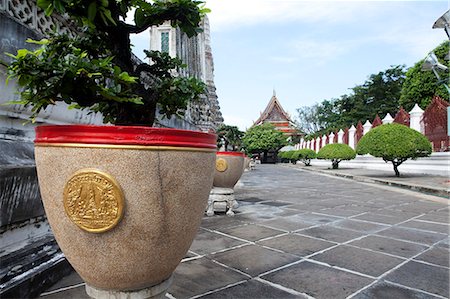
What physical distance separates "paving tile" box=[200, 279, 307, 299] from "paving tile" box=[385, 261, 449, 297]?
0.79m

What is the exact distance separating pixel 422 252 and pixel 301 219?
163 cm

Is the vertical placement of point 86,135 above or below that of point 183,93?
below

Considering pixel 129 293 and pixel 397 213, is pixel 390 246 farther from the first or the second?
pixel 129 293

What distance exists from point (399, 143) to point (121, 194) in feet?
41.5

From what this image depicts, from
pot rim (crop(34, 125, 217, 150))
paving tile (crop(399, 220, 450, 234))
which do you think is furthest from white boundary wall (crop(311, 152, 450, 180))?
pot rim (crop(34, 125, 217, 150))

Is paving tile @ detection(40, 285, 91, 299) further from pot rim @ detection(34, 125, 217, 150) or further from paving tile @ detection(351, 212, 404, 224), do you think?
paving tile @ detection(351, 212, 404, 224)

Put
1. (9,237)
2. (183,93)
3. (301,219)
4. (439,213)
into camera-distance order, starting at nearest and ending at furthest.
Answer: (183,93), (9,237), (301,219), (439,213)

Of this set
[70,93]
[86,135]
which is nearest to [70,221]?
[86,135]

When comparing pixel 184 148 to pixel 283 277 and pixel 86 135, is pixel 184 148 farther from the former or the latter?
pixel 283 277

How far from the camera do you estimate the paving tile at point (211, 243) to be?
2941 mm

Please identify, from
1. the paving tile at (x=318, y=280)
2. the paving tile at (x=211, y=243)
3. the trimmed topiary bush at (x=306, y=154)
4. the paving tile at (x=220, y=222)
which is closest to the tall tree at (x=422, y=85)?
the trimmed topiary bush at (x=306, y=154)

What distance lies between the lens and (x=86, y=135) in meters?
1.27

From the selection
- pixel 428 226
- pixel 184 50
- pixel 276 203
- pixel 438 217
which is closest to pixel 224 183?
pixel 276 203

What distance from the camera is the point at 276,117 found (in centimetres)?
4428
